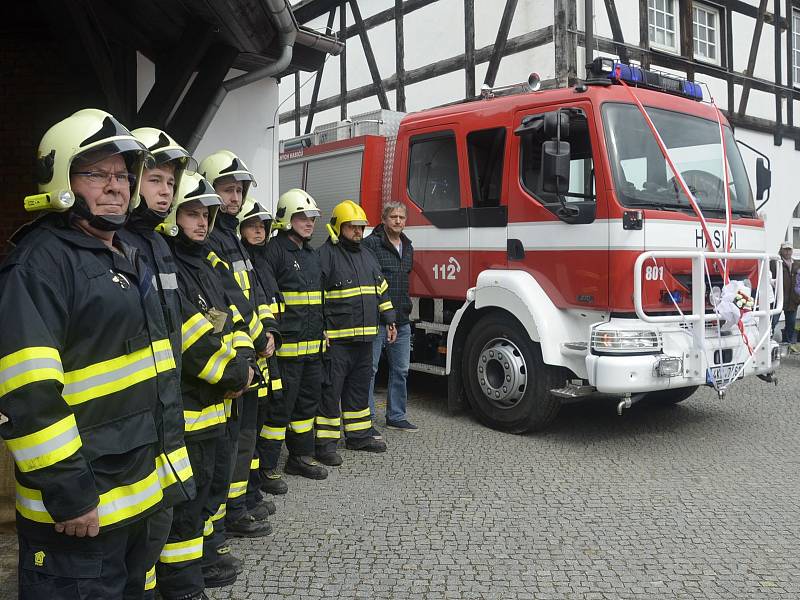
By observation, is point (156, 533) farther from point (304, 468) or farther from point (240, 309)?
point (304, 468)

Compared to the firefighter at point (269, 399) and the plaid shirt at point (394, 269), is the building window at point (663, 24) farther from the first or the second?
the firefighter at point (269, 399)

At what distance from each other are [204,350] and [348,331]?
7.92ft

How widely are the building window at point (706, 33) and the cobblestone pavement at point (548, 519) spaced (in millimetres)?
8360

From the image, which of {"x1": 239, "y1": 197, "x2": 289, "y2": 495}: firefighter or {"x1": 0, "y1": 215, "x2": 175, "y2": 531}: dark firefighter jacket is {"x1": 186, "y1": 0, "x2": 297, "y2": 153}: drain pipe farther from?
{"x1": 0, "y1": 215, "x2": 175, "y2": 531}: dark firefighter jacket

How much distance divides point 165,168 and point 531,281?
3.75m

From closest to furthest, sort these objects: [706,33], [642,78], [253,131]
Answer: [642,78] → [253,131] → [706,33]

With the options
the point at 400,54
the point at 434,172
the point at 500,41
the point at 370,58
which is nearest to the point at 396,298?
the point at 434,172

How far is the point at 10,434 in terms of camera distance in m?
1.95

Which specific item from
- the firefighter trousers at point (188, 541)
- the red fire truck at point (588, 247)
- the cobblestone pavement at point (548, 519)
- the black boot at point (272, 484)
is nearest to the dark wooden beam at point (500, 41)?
the red fire truck at point (588, 247)

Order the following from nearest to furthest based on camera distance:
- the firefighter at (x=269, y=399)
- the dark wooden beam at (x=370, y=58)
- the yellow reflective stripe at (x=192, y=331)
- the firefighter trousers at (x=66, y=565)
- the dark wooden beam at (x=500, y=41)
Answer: the firefighter trousers at (x=66, y=565)
the yellow reflective stripe at (x=192, y=331)
the firefighter at (x=269, y=399)
the dark wooden beam at (x=500, y=41)
the dark wooden beam at (x=370, y=58)

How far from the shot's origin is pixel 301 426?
5.06 m

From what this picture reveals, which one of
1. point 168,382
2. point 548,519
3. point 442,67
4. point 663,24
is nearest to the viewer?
point 168,382

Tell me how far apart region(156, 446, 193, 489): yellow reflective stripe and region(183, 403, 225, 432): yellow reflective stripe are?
0.47 metres

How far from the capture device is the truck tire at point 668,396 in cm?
710
